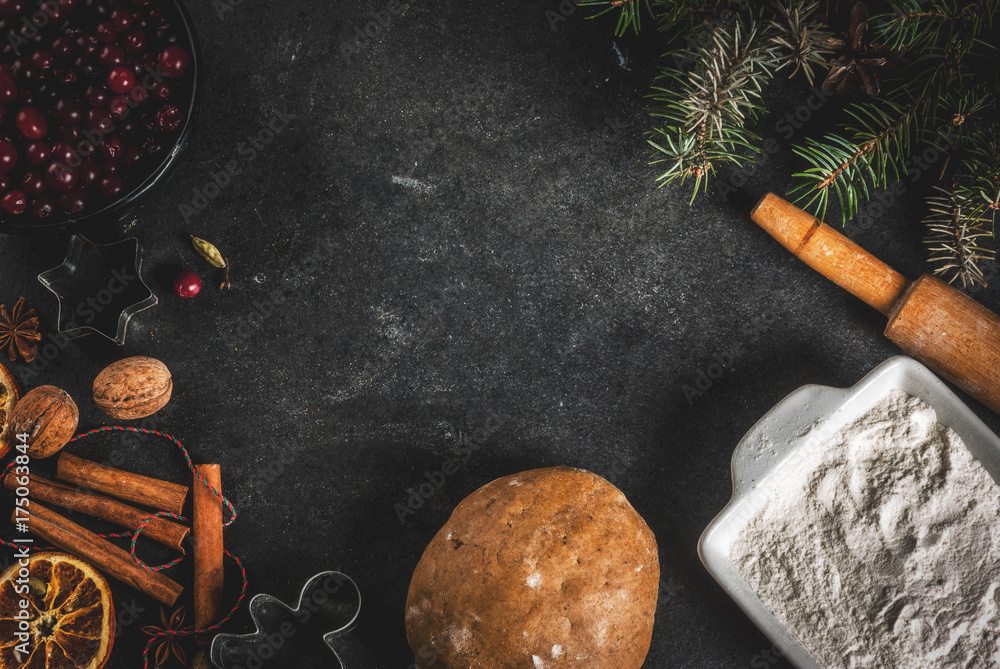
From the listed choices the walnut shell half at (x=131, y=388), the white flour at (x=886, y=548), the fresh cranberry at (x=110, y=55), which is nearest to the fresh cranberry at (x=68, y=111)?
the fresh cranberry at (x=110, y=55)

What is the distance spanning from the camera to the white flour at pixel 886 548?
1.41 metres

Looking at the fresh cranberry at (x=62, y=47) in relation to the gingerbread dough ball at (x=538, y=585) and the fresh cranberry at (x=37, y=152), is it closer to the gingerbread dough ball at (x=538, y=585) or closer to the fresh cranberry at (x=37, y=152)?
the fresh cranberry at (x=37, y=152)

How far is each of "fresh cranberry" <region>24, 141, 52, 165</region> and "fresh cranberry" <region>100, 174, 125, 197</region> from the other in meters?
0.15

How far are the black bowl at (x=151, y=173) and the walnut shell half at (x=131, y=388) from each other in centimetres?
38

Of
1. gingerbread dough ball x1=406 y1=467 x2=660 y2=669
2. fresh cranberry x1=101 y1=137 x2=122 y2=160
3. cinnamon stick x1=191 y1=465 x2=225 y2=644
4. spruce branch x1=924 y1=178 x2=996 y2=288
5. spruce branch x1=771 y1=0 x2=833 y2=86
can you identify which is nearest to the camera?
spruce branch x1=771 y1=0 x2=833 y2=86

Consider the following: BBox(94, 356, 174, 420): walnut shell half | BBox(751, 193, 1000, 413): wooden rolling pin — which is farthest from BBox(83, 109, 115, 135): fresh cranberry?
BBox(751, 193, 1000, 413): wooden rolling pin

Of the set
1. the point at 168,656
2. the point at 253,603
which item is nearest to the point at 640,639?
the point at 253,603

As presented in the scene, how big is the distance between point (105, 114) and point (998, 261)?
2.41 metres

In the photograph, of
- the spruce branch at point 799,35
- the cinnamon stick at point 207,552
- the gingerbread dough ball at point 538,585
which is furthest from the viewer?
the cinnamon stick at point 207,552

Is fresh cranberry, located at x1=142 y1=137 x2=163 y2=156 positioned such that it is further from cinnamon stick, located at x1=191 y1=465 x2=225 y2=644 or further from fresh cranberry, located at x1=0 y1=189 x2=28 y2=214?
cinnamon stick, located at x1=191 y1=465 x2=225 y2=644

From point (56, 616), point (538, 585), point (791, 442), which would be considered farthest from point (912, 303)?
point (56, 616)

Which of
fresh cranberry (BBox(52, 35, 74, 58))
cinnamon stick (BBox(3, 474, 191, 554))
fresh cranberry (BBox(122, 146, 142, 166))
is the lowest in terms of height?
cinnamon stick (BBox(3, 474, 191, 554))

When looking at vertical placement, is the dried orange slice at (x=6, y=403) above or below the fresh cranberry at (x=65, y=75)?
below

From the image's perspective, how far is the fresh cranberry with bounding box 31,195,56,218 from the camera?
5.20 feet
